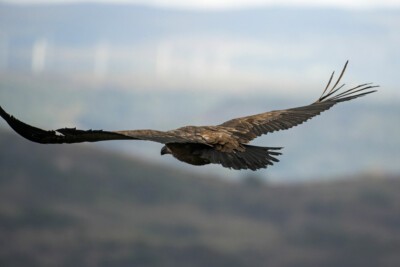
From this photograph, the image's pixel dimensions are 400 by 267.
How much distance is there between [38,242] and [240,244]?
2498 centimetres

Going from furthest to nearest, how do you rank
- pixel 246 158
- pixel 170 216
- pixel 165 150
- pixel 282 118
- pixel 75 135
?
pixel 170 216
pixel 282 118
pixel 165 150
pixel 246 158
pixel 75 135

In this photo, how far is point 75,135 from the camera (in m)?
12.8

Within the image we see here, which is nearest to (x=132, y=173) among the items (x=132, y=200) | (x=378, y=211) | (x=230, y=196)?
(x=132, y=200)

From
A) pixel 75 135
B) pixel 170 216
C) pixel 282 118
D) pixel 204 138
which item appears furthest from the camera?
pixel 170 216

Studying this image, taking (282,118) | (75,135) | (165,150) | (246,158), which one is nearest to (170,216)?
(282,118)

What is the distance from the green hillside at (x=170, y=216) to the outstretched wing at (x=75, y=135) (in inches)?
5130

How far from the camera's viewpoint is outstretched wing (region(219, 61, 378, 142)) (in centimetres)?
1599

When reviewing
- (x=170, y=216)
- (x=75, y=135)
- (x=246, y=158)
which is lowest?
(x=246, y=158)

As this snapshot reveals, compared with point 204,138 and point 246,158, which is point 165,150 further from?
point 246,158

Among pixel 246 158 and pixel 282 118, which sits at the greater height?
pixel 282 118

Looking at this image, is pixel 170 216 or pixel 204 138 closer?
pixel 204 138

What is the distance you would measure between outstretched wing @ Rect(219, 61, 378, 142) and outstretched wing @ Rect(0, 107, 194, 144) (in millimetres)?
2115

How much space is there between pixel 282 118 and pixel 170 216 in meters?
147

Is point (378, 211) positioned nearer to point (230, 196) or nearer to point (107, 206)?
point (230, 196)
